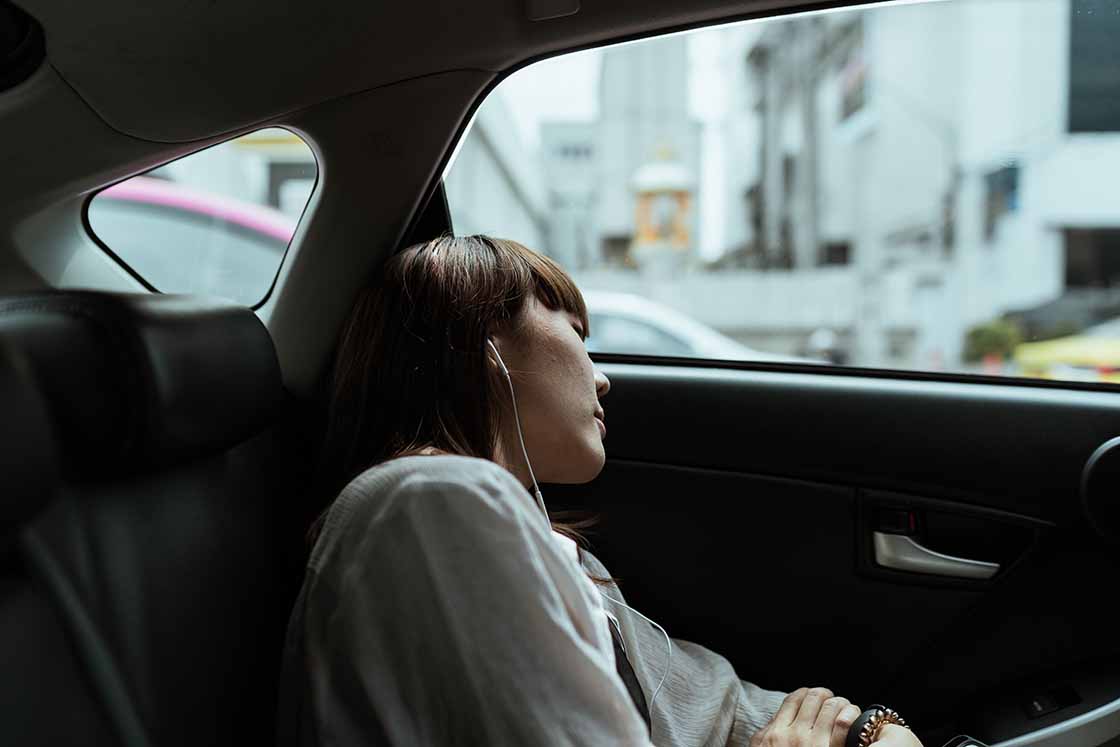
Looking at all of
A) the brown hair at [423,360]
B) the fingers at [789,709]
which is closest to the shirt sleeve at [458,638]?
the brown hair at [423,360]

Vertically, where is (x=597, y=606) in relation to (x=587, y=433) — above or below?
below

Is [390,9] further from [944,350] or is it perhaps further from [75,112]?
[944,350]

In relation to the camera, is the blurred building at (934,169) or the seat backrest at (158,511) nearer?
the seat backrest at (158,511)

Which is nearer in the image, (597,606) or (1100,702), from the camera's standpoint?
(597,606)

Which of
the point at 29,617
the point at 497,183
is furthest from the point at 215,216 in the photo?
the point at 29,617

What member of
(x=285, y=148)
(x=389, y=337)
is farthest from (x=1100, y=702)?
(x=285, y=148)

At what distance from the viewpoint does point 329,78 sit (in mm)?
1403

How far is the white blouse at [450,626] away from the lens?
0.83 metres

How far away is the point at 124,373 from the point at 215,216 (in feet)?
9.30

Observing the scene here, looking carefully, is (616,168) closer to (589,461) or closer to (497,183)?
(497,183)

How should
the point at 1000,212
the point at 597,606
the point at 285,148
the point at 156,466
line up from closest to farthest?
1. the point at 156,466
2. the point at 597,606
3. the point at 285,148
4. the point at 1000,212

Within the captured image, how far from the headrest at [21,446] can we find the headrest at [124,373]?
93 millimetres

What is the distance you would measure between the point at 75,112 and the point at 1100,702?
1736 millimetres

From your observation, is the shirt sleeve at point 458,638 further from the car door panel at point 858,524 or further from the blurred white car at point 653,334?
the car door panel at point 858,524
